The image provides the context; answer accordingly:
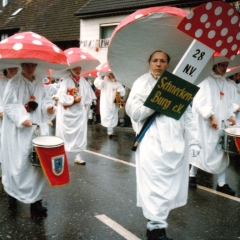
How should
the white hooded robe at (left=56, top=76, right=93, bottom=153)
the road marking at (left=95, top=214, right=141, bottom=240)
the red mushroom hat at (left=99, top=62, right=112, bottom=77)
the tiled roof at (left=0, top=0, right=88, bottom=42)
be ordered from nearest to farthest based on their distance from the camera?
the road marking at (left=95, top=214, right=141, bottom=240) < the white hooded robe at (left=56, top=76, right=93, bottom=153) < the red mushroom hat at (left=99, top=62, right=112, bottom=77) < the tiled roof at (left=0, top=0, right=88, bottom=42)

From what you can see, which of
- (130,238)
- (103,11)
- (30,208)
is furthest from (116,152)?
(103,11)

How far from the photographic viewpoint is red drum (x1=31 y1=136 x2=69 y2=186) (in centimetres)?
440

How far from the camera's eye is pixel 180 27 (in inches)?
141

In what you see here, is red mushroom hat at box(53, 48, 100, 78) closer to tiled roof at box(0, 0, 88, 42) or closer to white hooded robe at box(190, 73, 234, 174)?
white hooded robe at box(190, 73, 234, 174)

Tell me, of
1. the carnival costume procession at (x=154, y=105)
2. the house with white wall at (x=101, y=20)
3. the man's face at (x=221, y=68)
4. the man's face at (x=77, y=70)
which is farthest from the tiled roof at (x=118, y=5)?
the carnival costume procession at (x=154, y=105)

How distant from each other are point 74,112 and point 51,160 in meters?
3.85

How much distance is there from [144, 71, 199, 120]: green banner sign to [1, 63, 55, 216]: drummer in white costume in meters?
1.64


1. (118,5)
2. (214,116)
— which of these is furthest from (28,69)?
(118,5)

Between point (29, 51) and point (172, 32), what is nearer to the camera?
point (172, 32)

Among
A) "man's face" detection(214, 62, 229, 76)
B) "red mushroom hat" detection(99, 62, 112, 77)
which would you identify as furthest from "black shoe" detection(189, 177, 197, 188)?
"red mushroom hat" detection(99, 62, 112, 77)

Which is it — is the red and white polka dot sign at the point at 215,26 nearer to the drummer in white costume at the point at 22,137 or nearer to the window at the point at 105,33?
the drummer in white costume at the point at 22,137

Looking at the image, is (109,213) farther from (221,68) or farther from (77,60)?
(77,60)

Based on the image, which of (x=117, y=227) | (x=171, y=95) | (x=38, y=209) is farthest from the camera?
(x=38, y=209)

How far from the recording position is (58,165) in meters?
4.46
